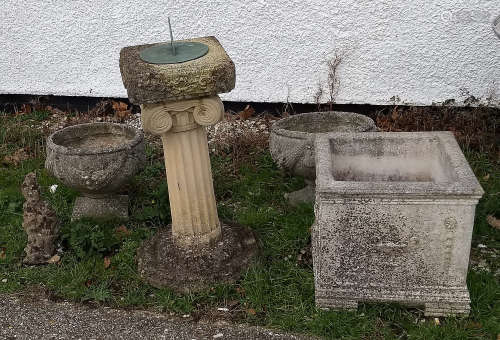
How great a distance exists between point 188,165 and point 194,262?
62 centimetres

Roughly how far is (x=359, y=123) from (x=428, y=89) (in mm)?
1300

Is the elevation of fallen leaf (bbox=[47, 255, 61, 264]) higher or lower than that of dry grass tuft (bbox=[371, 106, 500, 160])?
lower

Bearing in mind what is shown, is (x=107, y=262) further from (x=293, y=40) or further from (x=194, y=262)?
(x=293, y=40)

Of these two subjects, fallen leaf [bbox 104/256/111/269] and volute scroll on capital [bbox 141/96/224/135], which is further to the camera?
fallen leaf [bbox 104/256/111/269]

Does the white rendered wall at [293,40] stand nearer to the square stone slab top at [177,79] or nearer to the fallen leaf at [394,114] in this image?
the fallen leaf at [394,114]

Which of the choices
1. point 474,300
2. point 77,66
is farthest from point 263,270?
point 77,66

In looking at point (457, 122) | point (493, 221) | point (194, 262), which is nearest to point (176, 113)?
point (194, 262)

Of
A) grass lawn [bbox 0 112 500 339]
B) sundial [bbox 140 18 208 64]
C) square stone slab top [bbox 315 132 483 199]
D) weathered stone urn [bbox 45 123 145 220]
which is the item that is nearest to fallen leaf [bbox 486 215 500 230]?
grass lawn [bbox 0 112 500 339]

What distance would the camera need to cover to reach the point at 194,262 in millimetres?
3635

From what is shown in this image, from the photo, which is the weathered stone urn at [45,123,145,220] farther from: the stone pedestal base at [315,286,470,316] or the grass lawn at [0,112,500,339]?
the stone pedestal base at [315,286,470,316]

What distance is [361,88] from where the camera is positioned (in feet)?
17.9

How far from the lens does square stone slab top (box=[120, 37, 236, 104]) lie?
3094 mm

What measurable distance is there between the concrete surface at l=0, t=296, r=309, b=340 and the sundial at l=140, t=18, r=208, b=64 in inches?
57.2

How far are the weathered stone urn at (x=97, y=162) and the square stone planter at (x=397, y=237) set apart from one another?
140cm
